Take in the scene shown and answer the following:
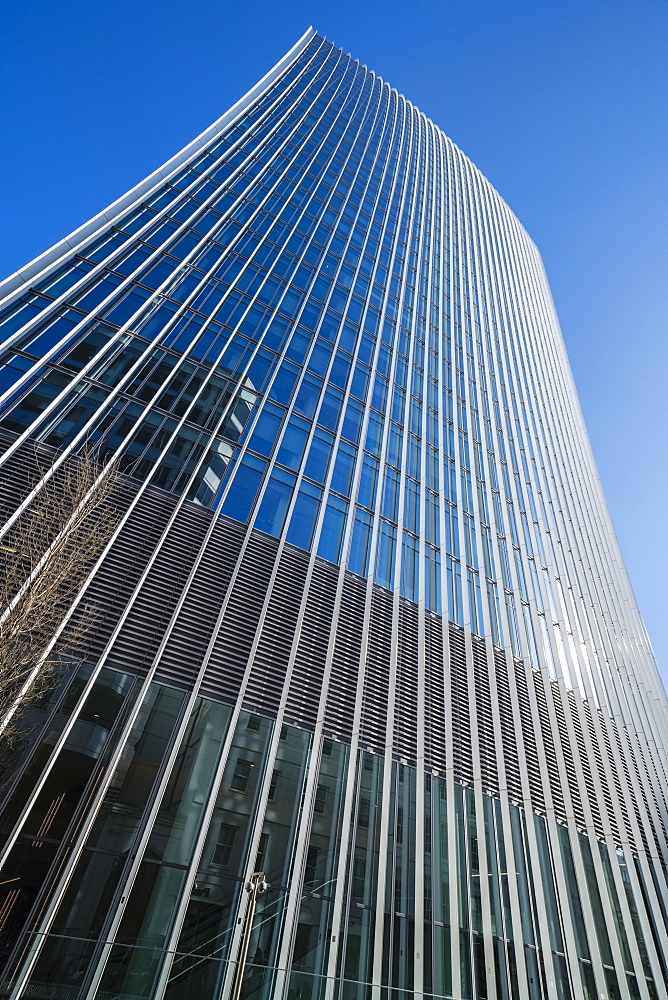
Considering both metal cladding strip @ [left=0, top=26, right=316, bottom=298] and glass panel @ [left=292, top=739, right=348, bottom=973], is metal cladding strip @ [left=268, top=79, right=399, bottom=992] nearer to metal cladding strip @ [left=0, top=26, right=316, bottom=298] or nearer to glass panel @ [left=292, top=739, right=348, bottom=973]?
glass panel @ [left=292, top=739, right=348, bottom=973]

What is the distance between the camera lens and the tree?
934cm

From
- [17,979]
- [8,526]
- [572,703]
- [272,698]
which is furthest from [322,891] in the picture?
[572,703]

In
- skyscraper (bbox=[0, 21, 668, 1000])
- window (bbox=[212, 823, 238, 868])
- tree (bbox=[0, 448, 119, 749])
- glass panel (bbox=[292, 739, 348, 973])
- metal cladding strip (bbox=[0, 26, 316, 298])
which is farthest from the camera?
metal cladding strip (bbox=[0, 26, 316, 298])

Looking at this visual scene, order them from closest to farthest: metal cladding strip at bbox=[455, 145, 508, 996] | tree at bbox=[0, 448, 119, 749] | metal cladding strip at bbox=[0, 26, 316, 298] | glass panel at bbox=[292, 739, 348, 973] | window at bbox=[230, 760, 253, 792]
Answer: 1. tree at bbox=[0, 448, 119, 749]
2. glass panel at bbox=[292, 739, 348, 973]
3. window at bbox=[230, 760, 253, 792]
4. metal cladding strip at bbox=[455, 145, 508, 996]
5. metal cladding strip at bbox=[0, 26, 316, 298]

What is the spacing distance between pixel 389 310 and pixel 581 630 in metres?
17.8

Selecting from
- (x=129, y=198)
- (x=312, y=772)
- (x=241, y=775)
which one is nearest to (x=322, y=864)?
(x=312, y=772)

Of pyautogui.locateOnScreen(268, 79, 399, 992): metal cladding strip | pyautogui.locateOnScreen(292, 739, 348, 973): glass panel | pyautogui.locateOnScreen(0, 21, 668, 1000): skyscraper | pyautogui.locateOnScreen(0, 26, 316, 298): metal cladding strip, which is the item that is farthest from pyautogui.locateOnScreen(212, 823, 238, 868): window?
pyautogui.locateOnScreen(0, 26, 316, 298): metal cladding strip

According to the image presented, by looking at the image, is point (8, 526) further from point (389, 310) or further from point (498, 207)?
point (498, 207)

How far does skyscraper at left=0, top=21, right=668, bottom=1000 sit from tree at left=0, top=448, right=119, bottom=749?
1.17ft

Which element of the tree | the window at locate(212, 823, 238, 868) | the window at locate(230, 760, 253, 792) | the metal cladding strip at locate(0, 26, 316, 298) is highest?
the metal cladding strip at locate(0, 26, 316, 298)

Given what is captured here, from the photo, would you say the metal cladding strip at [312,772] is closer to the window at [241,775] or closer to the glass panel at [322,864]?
the glass panel at [322,864]

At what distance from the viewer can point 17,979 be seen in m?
7.79

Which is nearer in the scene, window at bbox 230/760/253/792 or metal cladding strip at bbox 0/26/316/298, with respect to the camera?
window at bbox 230/760/253/792

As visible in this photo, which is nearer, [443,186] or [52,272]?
[52,272]
